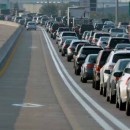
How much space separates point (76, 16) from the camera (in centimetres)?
12794

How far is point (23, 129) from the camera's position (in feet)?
55.3

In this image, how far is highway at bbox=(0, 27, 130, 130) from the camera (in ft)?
60.5

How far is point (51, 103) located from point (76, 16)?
102809 mm

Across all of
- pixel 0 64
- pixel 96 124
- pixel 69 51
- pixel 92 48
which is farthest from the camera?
pixel 69 51

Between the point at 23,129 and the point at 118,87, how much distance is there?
6646 mm

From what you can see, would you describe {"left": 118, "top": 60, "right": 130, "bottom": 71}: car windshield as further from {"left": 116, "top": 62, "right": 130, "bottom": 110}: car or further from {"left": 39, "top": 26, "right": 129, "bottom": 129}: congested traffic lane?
{"left": 116, "top": 62, "right": 130, "bottom": 110}: car

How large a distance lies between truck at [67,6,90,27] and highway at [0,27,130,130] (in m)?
73.8

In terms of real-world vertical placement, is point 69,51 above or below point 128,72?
below

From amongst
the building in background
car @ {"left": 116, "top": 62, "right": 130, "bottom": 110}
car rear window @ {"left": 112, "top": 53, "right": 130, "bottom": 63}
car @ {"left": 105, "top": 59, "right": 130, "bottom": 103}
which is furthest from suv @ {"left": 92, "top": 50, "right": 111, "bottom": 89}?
the building in background

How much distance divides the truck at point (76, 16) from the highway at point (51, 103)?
73799 millimetres

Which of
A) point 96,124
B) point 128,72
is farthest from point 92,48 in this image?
point 96,124

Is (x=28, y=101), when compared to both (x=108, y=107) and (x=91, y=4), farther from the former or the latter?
(x=91, y=4)

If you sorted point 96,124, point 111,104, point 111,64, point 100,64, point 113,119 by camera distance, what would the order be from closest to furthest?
point 96,124, point 113,119, point 111,104, point 111,64, point 100,64

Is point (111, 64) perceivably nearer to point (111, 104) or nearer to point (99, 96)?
point (99, 96)
